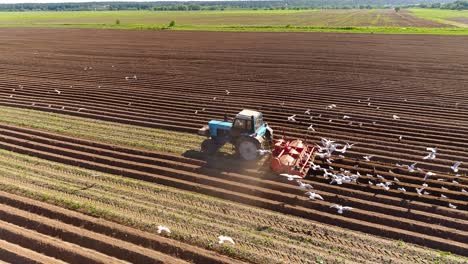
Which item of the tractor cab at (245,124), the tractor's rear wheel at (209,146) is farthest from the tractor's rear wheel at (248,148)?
the tractor's rear wheel at (209,146)

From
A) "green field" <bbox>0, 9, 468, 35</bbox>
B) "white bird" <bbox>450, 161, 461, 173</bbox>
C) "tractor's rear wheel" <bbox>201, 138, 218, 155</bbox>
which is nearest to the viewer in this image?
"white bird" <bbox>450, 161, 461, 173</bbox>

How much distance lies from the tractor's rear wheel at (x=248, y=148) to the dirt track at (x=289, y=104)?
669 mm

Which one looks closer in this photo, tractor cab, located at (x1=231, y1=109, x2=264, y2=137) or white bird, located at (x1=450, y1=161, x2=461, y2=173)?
white bird, located at (x1=450, y1=161, x2=461, y2=173)

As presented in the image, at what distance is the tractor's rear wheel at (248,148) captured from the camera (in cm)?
1162

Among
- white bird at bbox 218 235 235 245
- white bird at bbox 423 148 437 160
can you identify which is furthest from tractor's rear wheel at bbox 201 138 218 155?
white bird at bbox 423 148 437 160

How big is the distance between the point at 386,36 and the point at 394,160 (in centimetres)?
3440

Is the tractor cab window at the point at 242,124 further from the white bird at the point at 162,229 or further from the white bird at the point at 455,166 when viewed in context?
the white bird at the point at 455,166

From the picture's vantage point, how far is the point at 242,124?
38.5ft

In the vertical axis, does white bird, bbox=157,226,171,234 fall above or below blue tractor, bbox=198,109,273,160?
below

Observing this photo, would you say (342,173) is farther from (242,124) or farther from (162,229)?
(162,229)

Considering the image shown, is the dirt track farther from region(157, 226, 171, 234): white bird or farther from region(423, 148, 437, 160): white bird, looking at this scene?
region(157, 226, 171, 234): white bird

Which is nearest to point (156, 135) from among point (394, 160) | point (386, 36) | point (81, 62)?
point (394, 160)

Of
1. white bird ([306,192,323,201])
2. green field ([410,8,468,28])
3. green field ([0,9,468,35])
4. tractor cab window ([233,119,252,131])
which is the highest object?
green field ([410,8,468,28])

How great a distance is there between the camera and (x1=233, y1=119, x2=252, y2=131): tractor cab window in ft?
38.2
